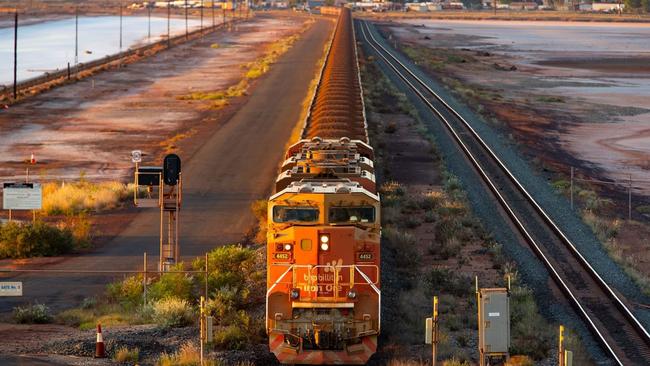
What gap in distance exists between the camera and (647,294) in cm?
2820

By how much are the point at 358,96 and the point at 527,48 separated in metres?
105

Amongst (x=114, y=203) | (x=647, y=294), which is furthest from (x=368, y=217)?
(x=114, y=203)

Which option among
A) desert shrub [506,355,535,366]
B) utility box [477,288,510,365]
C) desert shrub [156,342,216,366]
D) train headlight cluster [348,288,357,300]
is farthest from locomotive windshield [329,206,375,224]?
desert shrub [506,355,535,366]

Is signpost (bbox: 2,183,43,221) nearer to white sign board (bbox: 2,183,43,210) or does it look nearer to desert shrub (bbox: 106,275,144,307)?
white sign board (bbox: 2,183,43,210)

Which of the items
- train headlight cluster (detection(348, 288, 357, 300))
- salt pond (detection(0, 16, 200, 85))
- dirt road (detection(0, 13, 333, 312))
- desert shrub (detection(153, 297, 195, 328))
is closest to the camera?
train headlight cluster (detection(348, 288, 357, 300))

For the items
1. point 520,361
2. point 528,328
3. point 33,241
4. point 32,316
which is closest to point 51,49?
point 33,241

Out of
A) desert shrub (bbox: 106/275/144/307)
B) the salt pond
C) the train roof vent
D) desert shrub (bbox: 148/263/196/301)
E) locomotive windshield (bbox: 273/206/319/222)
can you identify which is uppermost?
the salt pond

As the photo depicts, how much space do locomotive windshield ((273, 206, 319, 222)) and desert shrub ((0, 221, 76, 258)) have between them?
13.9m

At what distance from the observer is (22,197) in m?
31.8

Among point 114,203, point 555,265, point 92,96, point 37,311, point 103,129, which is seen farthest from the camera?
point 92,96

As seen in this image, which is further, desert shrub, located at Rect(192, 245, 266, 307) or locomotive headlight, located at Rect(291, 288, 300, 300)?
desert shrub, located at Rect(192, 245, 266, 307)

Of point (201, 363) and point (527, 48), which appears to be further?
point (527, 48)

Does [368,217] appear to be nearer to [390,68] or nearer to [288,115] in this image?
[288,115]

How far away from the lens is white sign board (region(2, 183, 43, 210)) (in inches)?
1243
